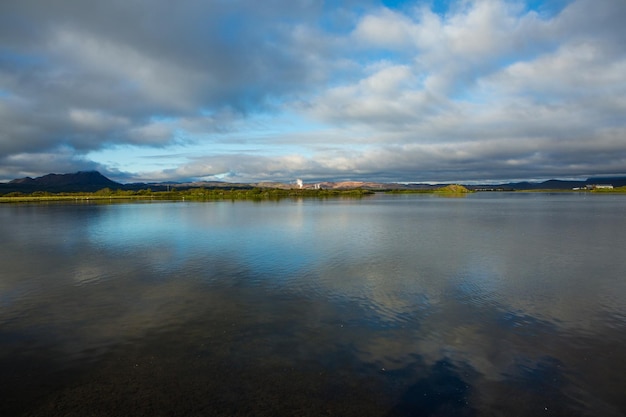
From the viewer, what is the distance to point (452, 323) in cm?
1180

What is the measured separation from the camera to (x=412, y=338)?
35.0ft

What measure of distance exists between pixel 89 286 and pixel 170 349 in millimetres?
9045

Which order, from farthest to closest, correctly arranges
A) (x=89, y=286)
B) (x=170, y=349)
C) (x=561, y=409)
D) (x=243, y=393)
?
(x=89, y=286), (x=170, y=349), (x=243, y=393), (x=561, y=409)

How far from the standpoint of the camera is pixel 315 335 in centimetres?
1091

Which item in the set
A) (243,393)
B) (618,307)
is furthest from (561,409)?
(618,307)

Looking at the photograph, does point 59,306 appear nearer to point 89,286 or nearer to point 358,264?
point 89,286

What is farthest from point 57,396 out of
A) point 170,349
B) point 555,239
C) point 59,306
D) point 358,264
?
point 555,239

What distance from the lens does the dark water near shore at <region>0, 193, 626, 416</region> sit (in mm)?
7756

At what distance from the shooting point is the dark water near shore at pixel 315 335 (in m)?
7.76

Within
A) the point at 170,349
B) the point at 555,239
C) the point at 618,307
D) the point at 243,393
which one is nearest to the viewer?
the point at 243,393

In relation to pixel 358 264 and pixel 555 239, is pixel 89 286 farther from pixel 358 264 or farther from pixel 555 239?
pixel 555 239

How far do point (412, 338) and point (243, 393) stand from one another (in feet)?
16.7

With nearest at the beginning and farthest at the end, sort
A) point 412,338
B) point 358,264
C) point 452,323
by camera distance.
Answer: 1. point 412,338
2. point 452,323
3. point 358,264

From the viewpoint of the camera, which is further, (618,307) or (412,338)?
(618,307)
